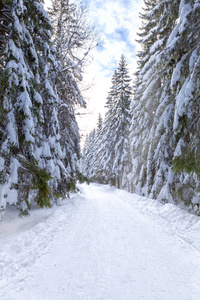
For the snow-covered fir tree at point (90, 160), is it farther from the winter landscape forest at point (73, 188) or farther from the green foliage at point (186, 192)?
the green foliage at point (186, 192)

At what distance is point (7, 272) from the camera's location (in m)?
3.12

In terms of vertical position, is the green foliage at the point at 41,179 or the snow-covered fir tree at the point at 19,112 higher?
the snow-covered fir tree at the point at 19,112

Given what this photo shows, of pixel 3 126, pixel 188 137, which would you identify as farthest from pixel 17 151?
pixel 188 137

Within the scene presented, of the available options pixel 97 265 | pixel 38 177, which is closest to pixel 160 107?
pixel 38 177

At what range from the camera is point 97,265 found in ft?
11.2

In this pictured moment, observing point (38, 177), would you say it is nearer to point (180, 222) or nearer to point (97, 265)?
point (97, 265)

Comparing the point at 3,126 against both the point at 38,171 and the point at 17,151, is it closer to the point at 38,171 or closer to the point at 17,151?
the point at 17,151

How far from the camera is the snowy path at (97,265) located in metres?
2.65

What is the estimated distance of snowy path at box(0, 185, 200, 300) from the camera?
265 cm

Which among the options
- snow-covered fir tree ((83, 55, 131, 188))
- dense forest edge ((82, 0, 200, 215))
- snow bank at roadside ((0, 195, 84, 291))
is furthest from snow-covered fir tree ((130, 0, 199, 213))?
snow-covered fir tree ((83, 55, 131, 188))

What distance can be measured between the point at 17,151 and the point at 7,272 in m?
3.00

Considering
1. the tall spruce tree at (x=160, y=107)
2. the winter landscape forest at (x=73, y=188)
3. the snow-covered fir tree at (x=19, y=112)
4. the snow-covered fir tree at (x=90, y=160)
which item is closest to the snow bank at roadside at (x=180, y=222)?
the winter landscape forest at (x=73, y=188)

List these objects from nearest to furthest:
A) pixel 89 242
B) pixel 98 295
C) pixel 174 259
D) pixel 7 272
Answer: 1. pixel 98 295
2. pixel 7 272
3. pixel 174 259
4. pixel 89 242

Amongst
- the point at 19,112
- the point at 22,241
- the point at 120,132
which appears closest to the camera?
the point at 22,241
